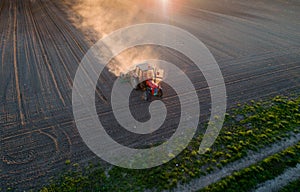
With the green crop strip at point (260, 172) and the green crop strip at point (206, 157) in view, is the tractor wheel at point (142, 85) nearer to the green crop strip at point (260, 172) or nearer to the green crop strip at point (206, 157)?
the green crop strip at point (206, 157)

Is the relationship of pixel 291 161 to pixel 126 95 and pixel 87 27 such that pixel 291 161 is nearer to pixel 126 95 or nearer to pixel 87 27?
pixel 126 95

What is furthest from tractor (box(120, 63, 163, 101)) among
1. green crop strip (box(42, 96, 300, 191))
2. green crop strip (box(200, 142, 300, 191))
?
green crop strip (box(200, 142, 300, 191))

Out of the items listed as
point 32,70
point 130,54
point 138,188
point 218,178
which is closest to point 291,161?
point 218,178

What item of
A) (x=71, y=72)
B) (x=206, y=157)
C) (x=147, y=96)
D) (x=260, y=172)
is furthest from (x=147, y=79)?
(x=260, y=172)

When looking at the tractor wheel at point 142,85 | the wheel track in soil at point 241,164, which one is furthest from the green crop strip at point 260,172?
the tractor wheel at point 142,85

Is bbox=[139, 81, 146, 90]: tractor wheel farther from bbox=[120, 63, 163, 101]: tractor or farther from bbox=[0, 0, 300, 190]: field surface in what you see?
bbox=[0, 0, 300, 190]: field surface

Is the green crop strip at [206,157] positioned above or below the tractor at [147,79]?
below
